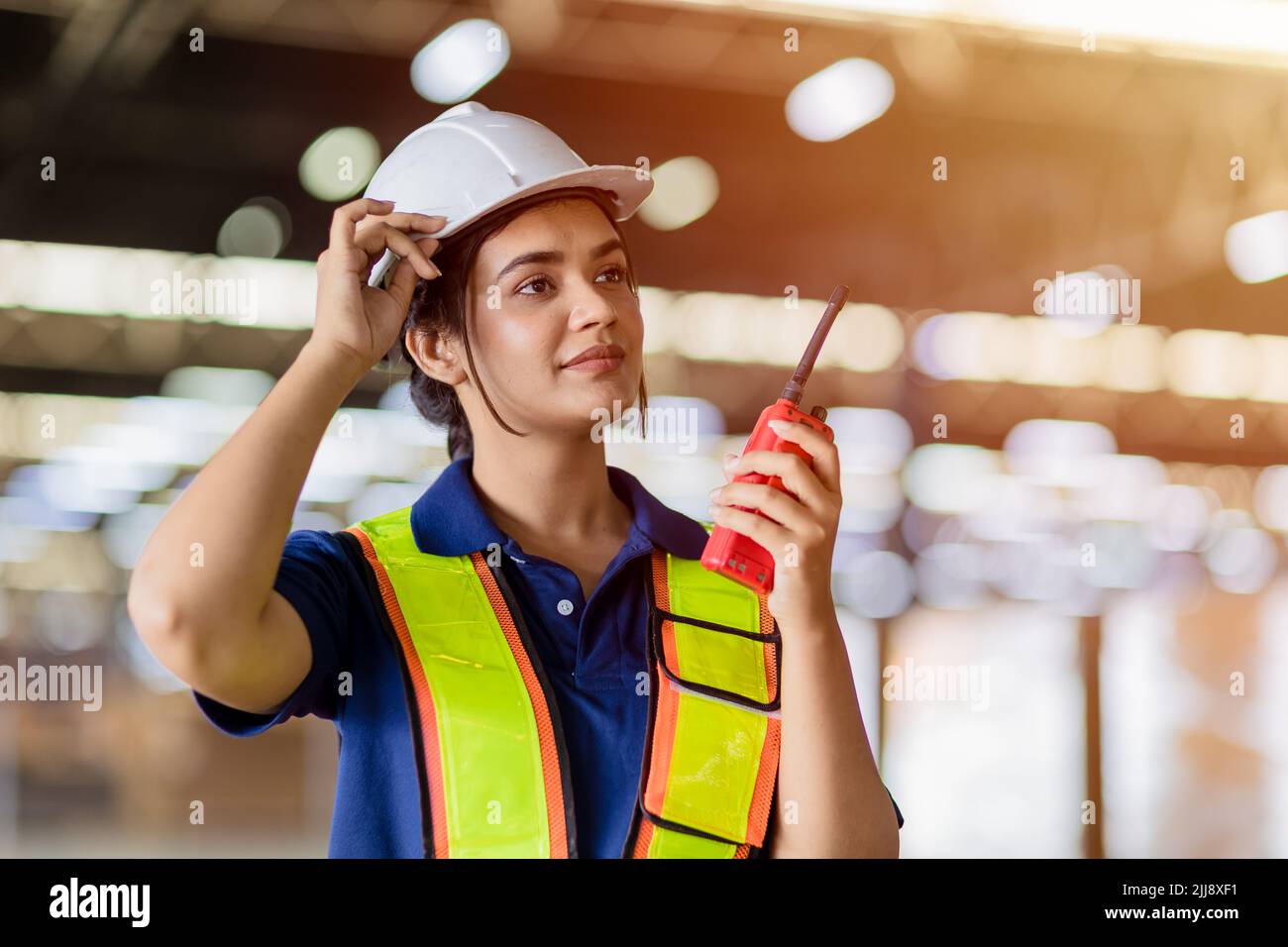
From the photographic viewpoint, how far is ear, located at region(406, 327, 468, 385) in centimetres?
170

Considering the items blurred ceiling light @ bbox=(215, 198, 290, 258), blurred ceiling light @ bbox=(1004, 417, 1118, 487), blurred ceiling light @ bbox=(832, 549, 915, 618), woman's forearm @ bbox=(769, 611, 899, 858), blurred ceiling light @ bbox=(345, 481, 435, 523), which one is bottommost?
woman's forearm @ bbox=(769, 611, 899, 858)

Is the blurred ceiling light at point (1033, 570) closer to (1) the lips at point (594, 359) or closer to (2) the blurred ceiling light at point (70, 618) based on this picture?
(2) the blurred ceiling light at point (70, 618)

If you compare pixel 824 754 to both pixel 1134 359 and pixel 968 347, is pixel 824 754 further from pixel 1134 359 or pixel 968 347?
pixel 1134 359

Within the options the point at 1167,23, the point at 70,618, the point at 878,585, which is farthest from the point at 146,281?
the point at 878,585

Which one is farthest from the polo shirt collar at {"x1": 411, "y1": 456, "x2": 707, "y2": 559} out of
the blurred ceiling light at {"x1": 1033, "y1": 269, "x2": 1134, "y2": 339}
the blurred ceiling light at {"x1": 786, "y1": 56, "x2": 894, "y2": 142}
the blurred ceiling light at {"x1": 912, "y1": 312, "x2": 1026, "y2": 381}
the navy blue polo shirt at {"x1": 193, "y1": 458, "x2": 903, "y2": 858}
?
the blurred ceiling light at {"x1": 912, "y1": 312, "x2": 1026, "y2": 381}

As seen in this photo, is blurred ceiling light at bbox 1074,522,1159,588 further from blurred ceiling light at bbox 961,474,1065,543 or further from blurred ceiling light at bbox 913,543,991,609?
blurred ceiling light at bbox 913,543,991,609

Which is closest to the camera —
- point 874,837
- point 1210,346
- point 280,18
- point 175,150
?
point 874,837

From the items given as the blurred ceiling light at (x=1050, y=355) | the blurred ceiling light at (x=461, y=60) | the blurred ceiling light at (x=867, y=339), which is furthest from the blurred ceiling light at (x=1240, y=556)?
the blurred ceiling light at (x=461, y=60)

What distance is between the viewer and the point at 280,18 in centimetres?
219

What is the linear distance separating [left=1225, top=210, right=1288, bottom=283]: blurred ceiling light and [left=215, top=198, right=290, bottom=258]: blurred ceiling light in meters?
4.20

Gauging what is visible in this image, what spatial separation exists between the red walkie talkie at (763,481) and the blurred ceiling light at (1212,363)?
5.17m

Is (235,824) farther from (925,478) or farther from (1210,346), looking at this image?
(1210,346)
